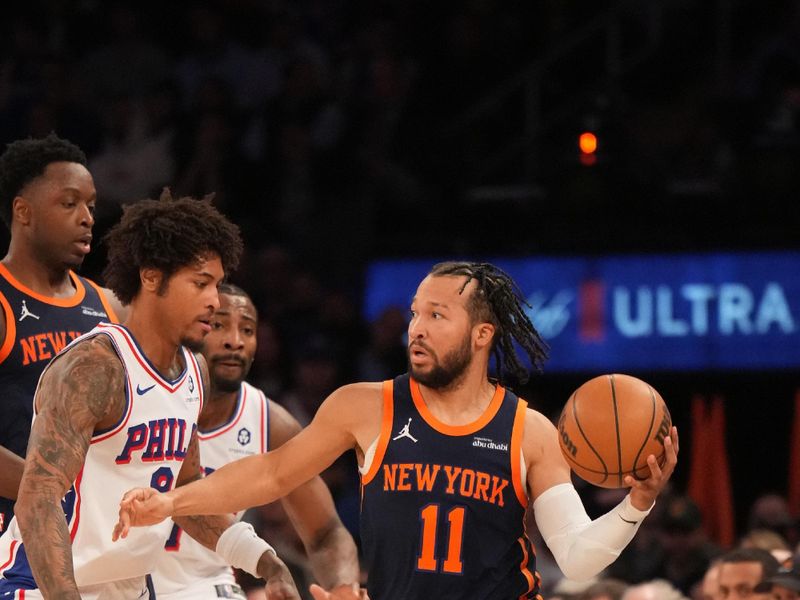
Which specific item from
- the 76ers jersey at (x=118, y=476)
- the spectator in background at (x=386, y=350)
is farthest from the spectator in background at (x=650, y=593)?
the spectator in background at (x=386, y=350)

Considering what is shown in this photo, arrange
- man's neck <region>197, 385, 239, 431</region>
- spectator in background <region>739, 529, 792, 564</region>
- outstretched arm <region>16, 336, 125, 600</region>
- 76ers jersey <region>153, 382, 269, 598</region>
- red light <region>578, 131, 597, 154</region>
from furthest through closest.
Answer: red light <region>578, 131, 597, 154</region>
spectator in background <region>739, 529, 792, 564</region>
man's neck <region>197, 385, 239, 431</region>
76ers jersey <region>153, 382, 269, 598</region>
outstretched arm <region>16, 336, 125, 600</region>

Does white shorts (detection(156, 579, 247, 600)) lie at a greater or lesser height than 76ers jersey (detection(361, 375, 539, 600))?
lesser

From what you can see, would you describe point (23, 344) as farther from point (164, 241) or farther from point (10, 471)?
point (164, 241)

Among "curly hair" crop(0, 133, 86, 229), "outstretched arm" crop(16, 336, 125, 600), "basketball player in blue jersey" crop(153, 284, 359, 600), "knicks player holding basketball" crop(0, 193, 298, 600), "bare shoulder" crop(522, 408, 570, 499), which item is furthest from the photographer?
"basketball player in blue jersey" crop(153, 284, 359, 600)

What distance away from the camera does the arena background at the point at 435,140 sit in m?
9.08

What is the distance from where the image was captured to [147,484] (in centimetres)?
452

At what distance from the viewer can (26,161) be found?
5.11 metres

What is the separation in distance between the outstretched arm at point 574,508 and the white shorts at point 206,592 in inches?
64.8

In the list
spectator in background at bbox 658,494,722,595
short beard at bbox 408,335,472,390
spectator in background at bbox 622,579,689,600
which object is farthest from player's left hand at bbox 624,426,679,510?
spectator in background at bbox 658,494,722,595

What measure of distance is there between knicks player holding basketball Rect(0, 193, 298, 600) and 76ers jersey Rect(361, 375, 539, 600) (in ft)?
1.87

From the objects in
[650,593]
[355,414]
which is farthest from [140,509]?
[650,593]

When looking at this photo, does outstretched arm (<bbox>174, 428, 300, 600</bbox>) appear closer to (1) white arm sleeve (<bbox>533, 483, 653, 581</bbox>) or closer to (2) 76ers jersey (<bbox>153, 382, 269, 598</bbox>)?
(2) 76ers jersey (<bbox>153, 382, 269, 598</bbox>)

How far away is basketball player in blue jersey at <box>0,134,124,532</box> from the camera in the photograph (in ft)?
15.8

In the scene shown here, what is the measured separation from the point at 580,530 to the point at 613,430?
319 millimetres
